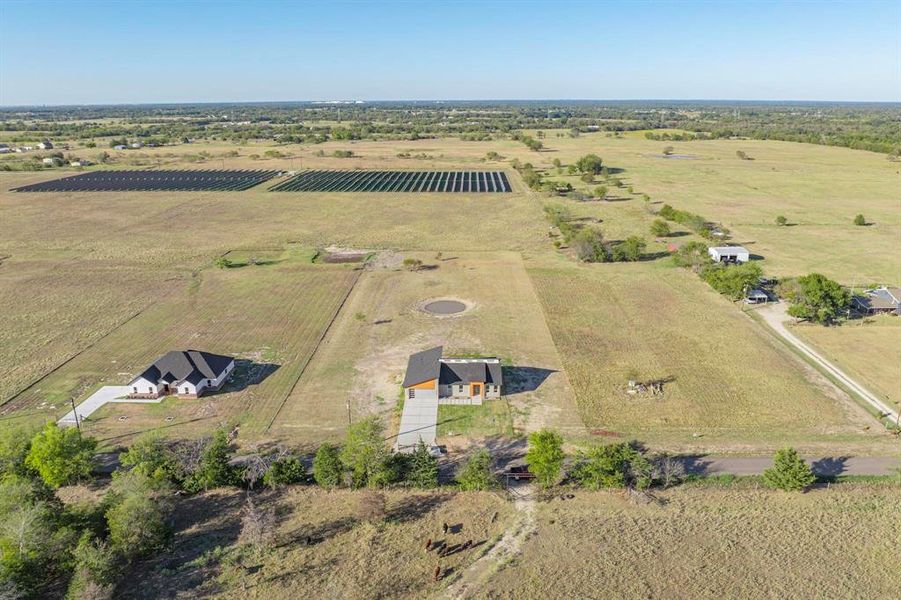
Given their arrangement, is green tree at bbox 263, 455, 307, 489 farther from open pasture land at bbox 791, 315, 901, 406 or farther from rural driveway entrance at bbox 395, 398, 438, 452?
open pasture land at bbox 791, 315, 901, 406

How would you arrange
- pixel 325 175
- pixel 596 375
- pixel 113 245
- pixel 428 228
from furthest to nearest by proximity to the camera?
1. pixel 325 175
2. pixel 428 228
3. pixel 113 245
4. pixel 596 375

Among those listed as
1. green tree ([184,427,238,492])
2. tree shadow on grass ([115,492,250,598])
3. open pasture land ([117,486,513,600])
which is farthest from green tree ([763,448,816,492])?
green tree ([184,427,238,492])

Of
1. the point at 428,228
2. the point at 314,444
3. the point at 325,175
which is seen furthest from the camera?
the point at 325,175

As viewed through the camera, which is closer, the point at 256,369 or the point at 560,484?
the point at 560,484

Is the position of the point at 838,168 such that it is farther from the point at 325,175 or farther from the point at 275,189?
the point at 275,189

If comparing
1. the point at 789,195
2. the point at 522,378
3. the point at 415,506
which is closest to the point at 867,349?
the point at 522,378

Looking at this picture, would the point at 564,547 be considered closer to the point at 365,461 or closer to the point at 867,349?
the point at 365,461

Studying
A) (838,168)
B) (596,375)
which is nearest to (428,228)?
(596,375)
